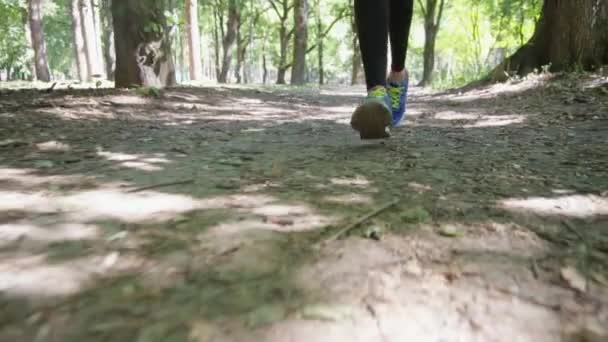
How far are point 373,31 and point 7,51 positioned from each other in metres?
29.6

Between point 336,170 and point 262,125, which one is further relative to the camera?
point 262,125

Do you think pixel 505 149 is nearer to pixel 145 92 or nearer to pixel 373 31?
pixel 373 31

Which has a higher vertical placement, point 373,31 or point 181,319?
point 373,31

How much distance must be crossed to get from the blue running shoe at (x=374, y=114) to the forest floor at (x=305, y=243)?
130 mm

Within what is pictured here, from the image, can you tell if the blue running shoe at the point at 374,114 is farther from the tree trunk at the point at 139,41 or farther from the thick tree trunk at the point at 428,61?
the thick tree trunk at the point at 428,61

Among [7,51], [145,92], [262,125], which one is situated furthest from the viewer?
[7,51]

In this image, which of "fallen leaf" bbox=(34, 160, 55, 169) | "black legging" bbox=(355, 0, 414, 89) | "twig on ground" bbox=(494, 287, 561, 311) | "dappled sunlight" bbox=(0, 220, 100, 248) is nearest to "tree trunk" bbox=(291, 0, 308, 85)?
"black legging" bbox=(355, 0, 414, 89)

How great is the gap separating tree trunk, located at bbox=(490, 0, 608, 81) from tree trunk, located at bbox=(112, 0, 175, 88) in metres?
5.17

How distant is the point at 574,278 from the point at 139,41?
5.55 meters

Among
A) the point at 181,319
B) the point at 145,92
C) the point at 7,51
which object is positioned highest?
the point at 7,51

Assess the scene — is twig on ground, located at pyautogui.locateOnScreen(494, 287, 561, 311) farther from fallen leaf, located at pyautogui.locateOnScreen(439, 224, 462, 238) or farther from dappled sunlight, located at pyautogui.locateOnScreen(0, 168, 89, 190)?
dappled sunlight, located at pyautogui.locateOnScreen(0, 168, 89, 190)

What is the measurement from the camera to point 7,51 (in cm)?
2502

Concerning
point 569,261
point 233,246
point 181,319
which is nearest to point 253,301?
point 181,319

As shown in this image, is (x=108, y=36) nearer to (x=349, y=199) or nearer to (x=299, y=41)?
(x=299, y=41)
